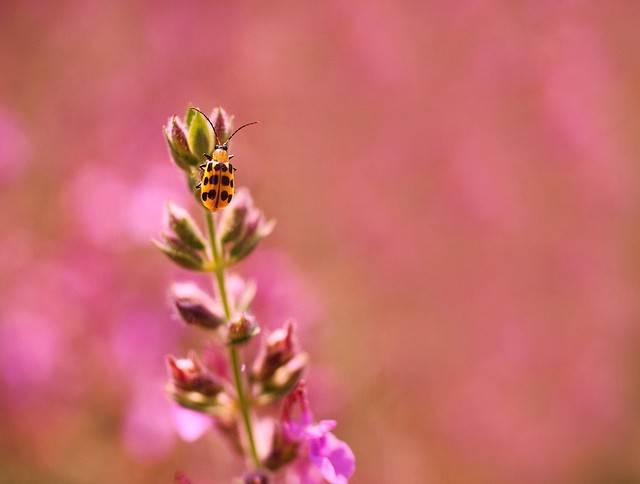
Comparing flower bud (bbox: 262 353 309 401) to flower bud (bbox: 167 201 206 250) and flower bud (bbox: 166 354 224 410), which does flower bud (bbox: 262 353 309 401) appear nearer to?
flower bud (bbox: 166 354 224 410)

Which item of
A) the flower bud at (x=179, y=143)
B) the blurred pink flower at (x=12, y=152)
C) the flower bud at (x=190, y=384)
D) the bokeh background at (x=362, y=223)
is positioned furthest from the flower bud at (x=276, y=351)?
the blurred pink flower at (x=12, y=152)

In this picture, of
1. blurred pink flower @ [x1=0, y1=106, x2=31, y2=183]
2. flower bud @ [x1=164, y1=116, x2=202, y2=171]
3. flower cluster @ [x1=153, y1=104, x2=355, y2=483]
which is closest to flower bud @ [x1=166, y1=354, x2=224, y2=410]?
flower cluster @ [x1=153, y1=104, x2=355, y2=483]

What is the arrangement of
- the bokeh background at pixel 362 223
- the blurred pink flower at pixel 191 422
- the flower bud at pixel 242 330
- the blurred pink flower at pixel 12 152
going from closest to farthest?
the flower bud at pixel 242 330
the blurred pink flower at pixel 191 422
the bokeh background at pixel 362 223
the blurred pink flower at pixel 12 152

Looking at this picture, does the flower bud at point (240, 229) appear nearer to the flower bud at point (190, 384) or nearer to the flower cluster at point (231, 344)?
the flower cluster at point (231, 344)

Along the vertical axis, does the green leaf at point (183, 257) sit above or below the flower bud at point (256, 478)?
above

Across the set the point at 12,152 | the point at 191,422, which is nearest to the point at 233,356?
the point at 191,422

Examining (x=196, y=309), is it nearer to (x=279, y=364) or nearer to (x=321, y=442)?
(x=279, y=364)
